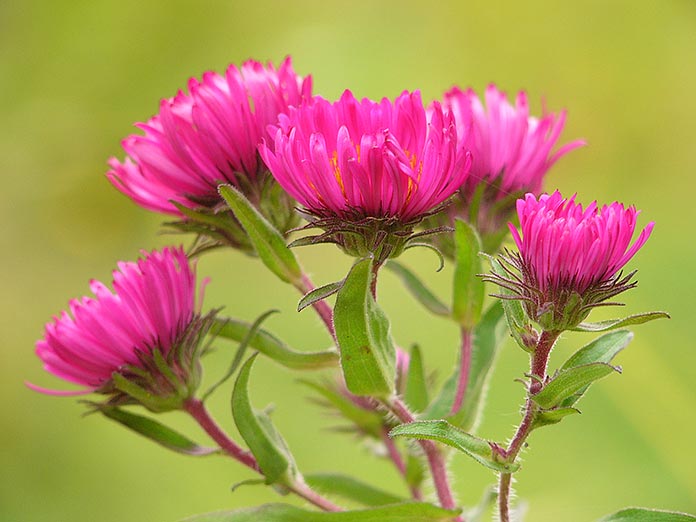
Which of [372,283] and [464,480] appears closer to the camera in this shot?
[372,283]

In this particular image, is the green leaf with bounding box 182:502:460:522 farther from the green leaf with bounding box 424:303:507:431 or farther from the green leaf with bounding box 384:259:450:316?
the green leaf with bounding box 384:259:450:316

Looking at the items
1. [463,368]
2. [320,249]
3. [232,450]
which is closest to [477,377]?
[463,368]

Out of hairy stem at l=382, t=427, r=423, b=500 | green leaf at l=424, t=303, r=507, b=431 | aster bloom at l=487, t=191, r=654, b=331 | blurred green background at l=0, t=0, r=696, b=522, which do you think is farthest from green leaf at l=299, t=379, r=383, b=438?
blurred green background at l=0, t=0, r=696, b=522

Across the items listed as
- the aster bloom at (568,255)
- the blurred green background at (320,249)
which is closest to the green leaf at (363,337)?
the aster bloom at (568,255)

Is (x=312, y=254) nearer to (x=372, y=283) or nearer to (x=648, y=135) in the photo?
(x=648, y=135)

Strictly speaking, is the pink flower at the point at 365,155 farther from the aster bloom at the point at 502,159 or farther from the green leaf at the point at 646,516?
the green leaf at the point at 646,516

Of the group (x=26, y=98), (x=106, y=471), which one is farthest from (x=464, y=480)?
(x=26, y=98)

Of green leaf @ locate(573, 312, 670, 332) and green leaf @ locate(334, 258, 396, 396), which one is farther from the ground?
green leaf @ locate(334, 258, 396, 396)
